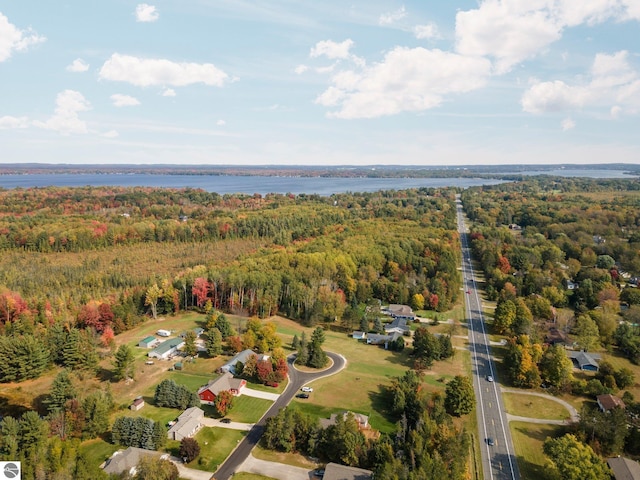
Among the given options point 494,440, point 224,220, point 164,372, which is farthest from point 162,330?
point 224,220

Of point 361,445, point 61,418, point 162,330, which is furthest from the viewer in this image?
point 162,330

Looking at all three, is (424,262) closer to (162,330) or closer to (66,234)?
(162,330)

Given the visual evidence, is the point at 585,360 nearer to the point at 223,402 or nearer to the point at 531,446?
the point at 531,446

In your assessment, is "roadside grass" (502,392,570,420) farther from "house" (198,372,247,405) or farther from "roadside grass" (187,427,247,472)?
"house" (198,372,247,405)

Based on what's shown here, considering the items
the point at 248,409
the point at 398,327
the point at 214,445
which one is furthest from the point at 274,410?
the point at 398,327

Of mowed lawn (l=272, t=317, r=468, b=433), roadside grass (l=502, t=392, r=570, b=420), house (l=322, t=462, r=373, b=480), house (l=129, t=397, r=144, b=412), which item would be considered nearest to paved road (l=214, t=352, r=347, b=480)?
mowed lawn (l=272, t=317, r=468, b=433)

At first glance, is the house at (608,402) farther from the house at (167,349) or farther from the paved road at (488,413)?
the house at (167,349)
